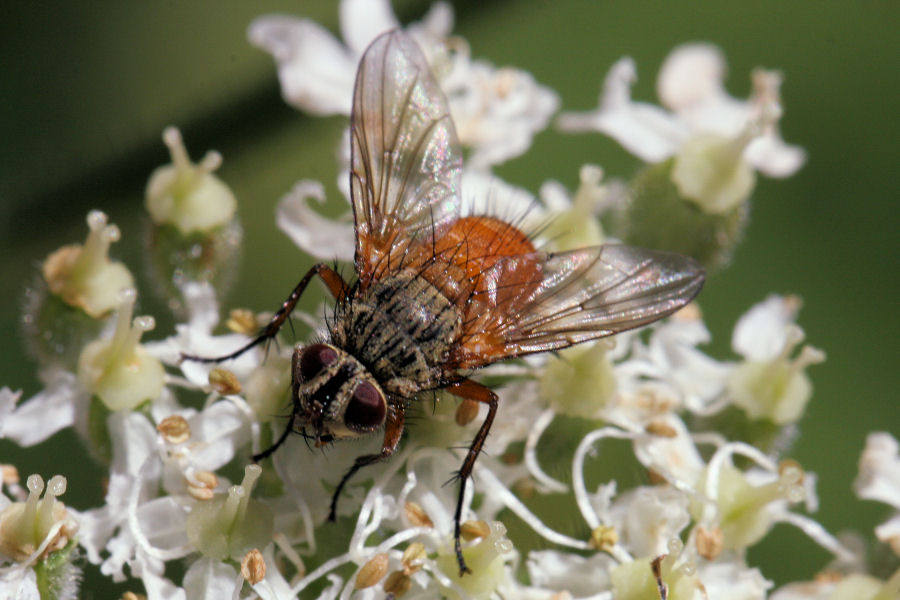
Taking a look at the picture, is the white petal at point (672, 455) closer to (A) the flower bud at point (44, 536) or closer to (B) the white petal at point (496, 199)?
(B) the white petal at point (496, 199)

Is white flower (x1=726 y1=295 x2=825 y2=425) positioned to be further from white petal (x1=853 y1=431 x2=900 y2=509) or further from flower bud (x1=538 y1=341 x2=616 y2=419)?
flower bud (x1=538 y1=341 x2=616 y2=419)

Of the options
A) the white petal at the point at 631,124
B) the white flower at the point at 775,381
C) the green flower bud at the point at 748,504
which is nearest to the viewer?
the green flower bud at the point at 748,504

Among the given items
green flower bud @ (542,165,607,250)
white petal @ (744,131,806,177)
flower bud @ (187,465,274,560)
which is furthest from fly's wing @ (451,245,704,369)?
white petal @ (744,131,806,177)

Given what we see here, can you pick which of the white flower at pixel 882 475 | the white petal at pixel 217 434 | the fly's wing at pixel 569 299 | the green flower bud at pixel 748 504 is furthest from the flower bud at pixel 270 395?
the white flower at pixel 882 475

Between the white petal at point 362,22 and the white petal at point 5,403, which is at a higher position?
the white petal at point 362,22

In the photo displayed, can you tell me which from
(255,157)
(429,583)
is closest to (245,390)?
(429,583)

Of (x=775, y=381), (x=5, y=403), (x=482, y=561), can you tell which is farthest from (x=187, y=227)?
(x=775, y=381)

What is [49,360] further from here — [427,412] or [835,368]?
[835,368]
